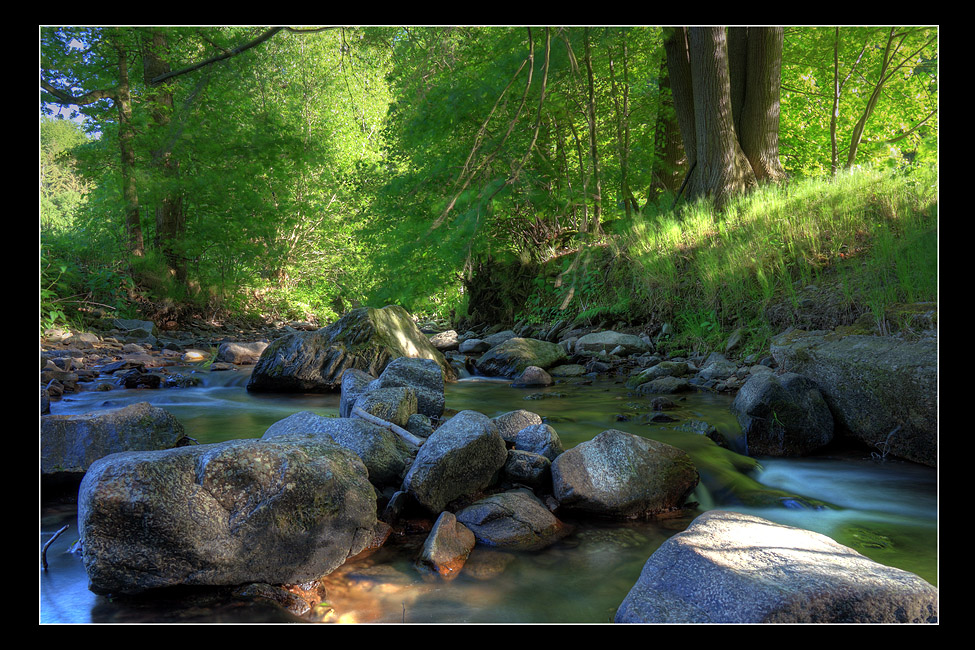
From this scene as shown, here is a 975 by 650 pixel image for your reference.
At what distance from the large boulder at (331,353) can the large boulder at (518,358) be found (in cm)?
101

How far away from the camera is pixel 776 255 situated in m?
6.41

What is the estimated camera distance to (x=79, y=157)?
31.3ft

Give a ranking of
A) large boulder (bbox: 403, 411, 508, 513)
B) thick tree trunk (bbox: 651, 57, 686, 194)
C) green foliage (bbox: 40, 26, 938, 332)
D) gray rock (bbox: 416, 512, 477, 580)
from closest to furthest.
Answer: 1. gray rock (bbox: 416, 512, 477, 580)
2. large boulder (bbox: 403, 411, 508, 513)
3. green foliage (bbox: 40, 26, 938, 332)
4. thick tree trunk (bbox: 651, 57, 686, 194)

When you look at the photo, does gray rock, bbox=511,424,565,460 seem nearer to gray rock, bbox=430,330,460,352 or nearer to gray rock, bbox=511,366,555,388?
gray rock, bbox=511,366,555,388

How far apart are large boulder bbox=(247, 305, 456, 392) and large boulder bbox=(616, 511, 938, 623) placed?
4.53m

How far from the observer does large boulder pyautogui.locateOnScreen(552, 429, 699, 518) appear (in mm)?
2740

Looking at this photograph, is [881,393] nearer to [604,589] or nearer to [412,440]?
[604,589]

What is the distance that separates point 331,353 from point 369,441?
3.45 meters

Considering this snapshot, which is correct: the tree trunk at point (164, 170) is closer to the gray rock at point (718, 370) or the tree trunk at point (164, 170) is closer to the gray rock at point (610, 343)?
the gray rock at point (610, 343)

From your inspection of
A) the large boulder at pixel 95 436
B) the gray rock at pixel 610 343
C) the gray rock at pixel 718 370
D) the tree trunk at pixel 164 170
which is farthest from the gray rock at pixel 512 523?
the tree trunk at pixel 164 170

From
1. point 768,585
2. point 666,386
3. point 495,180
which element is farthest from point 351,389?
point 768,585

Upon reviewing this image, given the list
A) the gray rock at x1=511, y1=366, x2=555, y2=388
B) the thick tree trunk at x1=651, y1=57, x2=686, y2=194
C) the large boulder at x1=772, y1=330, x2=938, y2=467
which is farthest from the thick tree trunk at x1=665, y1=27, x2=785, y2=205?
the large boulder at x1=772, y1=330, x2=938, y2=467
